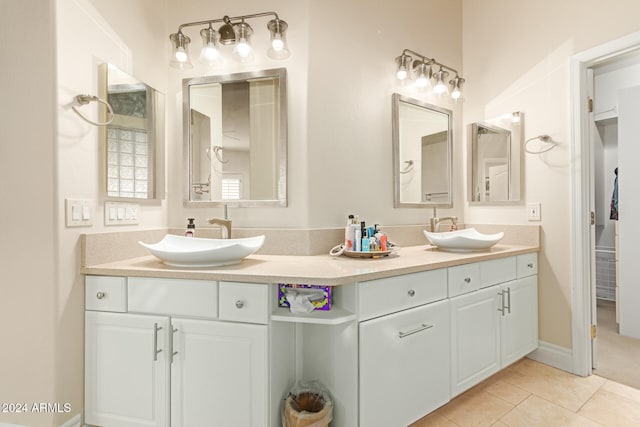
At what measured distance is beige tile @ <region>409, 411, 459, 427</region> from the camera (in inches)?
63.3

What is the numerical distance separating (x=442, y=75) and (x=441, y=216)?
1035 mm

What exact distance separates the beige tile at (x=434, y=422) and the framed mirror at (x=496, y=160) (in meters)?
1.53

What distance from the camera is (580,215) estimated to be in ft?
6.64

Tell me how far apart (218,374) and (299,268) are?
54 centimetres

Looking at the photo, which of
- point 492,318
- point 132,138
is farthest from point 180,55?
point 492,318

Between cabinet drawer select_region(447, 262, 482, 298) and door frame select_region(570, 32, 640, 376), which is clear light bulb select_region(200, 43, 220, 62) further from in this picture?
door frame select_region(570, 32, 640, 376)

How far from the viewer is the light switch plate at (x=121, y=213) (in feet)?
5.32

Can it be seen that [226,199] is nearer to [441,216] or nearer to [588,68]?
[441,216]

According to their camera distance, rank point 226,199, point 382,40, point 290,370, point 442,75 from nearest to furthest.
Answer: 1. point 290,370
2. point 226,199
3. point 382,40
4. point 442,75

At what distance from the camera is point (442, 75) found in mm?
2373

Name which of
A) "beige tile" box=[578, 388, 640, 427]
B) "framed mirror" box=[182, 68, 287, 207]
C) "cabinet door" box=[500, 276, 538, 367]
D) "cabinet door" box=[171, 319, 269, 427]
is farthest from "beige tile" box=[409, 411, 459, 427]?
"framed mirror" box=[182, 68, 287, 207]

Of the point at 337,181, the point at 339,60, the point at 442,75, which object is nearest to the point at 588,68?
the point at 442,75

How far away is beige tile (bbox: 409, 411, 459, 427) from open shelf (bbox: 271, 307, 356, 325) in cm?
80

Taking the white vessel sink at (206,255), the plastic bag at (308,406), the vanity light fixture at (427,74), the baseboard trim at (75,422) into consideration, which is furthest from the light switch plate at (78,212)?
the vanity light fixture at (427,74)
